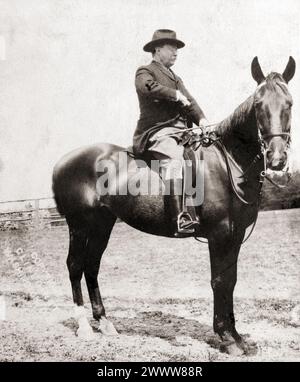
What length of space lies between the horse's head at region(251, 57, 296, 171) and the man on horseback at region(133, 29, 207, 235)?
45.3 inches

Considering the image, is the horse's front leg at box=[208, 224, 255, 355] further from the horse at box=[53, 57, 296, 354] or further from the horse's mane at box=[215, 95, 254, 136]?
the horse's mane at box=[215, 95, 254, 136]

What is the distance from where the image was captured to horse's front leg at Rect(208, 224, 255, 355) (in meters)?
5.67

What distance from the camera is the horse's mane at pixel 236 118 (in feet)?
17.6

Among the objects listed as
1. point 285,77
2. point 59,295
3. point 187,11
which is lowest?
point 59,295

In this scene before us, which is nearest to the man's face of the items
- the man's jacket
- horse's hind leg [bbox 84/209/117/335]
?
the man's jacket

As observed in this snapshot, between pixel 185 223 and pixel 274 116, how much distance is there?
159cm

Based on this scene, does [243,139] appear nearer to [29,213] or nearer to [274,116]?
[274,116]

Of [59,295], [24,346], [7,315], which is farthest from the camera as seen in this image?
[59,295]

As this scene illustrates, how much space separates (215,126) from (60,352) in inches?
130

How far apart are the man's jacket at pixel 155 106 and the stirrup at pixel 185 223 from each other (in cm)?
109
